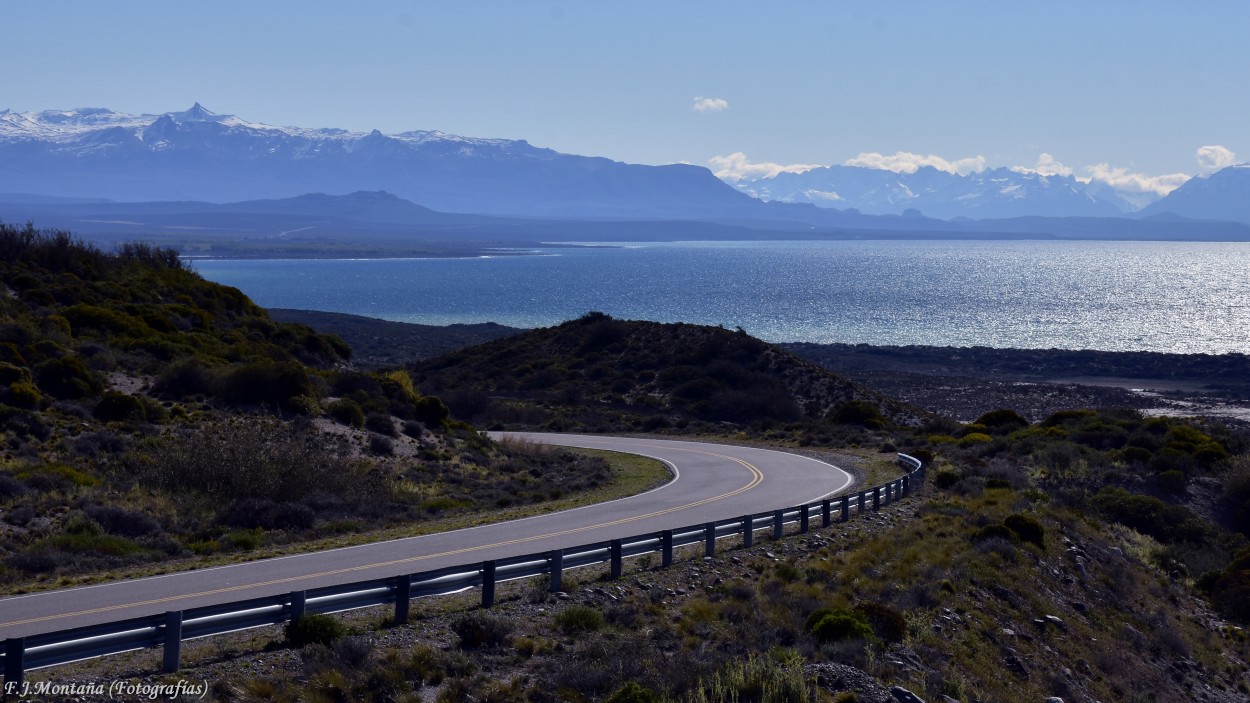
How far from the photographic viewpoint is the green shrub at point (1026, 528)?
67.2 ft

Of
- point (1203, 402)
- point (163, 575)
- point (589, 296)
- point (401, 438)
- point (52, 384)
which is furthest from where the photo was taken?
point (589, 296)

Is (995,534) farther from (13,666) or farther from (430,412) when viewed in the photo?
(430,412)

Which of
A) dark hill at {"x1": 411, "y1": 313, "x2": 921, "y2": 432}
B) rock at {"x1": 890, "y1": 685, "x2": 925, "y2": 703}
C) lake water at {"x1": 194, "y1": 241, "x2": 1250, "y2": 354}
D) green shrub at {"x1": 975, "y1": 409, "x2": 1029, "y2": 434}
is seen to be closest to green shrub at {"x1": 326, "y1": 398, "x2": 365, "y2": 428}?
dark hill at {"x1": 411, "y1": 313, "x2": 921, "y2": 432}

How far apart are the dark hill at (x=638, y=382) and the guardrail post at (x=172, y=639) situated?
37.7 meters

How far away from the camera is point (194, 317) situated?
139ft

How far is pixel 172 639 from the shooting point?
974 centimetres

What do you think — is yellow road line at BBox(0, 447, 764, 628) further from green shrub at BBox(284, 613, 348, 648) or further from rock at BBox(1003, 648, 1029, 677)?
rock at BBox(1003, 648, 1029, 677)

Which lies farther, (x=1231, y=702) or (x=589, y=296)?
(x=589, y=296)

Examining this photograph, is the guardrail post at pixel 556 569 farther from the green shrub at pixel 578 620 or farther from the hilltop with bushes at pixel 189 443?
the hilltop with bushes at pixel 189 443

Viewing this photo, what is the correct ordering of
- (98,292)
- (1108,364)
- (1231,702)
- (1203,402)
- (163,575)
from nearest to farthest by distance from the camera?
(163,575) < (1231,702) < (98,292) < (1203,402) < (1108,364)

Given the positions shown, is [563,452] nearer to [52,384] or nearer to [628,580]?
[52,384]

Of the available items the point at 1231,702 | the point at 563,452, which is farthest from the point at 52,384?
the point at 1231,702

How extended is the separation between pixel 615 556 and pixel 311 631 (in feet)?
16.2

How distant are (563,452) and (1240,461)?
62.6ft
